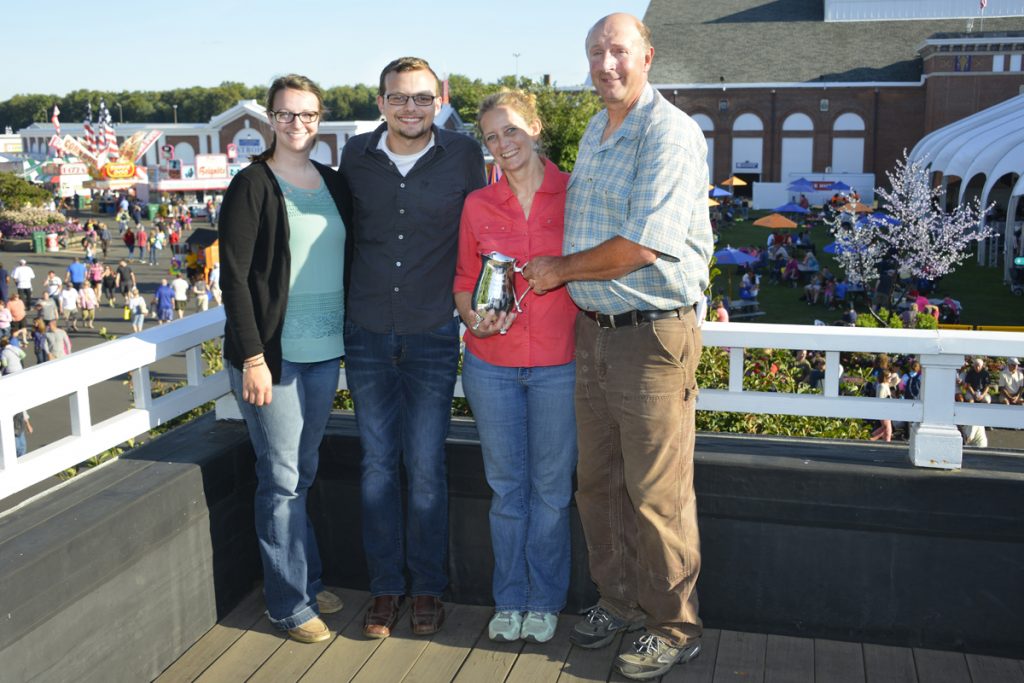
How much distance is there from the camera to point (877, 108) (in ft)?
194

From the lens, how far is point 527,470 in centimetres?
366

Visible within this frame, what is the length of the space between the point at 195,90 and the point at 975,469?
159604 millimetres

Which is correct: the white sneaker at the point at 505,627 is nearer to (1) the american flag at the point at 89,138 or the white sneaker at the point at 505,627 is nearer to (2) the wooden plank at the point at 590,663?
(2) the wooden plank at the point at 590,663

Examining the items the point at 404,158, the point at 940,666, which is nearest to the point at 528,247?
the point at 404,158

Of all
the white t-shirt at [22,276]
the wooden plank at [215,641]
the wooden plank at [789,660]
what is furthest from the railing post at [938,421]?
the white t-shirt at [22,276]

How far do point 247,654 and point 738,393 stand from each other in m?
2.03

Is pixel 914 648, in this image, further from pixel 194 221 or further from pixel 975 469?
pixel 194 221

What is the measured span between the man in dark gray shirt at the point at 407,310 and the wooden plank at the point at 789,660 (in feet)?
3.95

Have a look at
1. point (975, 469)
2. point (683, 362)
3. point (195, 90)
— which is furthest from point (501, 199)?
point (195, 90)

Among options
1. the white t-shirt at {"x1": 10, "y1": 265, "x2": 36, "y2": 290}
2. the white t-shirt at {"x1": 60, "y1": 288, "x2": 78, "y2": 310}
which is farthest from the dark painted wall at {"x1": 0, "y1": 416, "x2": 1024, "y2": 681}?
the white t-shirt at {"x1": 10, "y1": 265, "x2": 36, "y2": 290}

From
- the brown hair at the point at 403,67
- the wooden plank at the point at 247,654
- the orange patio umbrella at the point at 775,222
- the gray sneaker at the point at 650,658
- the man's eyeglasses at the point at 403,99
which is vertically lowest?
the wooden plank at the point at 247,654

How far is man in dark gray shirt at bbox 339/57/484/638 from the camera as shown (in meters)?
3.58

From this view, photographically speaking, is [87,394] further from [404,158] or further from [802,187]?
[802,187]

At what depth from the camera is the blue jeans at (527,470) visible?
139 inches
